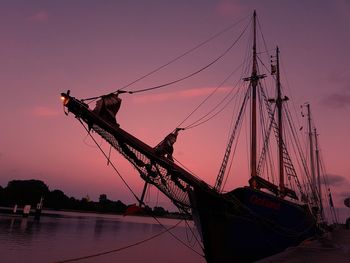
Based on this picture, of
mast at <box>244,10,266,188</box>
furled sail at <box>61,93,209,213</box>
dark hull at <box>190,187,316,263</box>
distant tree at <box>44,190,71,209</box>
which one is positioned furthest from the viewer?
distant tree at <box>44,190,71,209</box>

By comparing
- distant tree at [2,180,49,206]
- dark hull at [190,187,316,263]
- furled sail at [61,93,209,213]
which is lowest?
dark hull at [190,187,316,263]

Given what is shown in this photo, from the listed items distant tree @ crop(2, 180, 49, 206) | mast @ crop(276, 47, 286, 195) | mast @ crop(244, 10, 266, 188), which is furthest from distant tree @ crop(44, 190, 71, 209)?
mast @ crop(244, 10, 266, 188)

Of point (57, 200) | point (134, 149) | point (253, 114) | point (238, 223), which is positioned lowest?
point (238, 223)

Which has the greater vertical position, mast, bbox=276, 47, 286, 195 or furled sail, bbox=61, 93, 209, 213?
mast, bbox=276, 47, 286, 195

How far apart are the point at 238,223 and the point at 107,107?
7691 mm

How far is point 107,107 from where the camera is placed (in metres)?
11.8

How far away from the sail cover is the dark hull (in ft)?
17.8

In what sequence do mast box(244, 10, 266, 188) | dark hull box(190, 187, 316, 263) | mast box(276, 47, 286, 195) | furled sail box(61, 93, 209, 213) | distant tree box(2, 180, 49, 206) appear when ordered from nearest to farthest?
furled sail box(61, 93, 209, 213) → dark hull box(190, 187, 316, 263) → mast box(244, 10, 266, 188) → mast box(276, 47, 286, 195) → distant tree box(2, 180, 49, 206)

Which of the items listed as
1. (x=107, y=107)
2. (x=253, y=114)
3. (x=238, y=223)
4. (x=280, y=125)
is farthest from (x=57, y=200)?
(x=107, y=107)

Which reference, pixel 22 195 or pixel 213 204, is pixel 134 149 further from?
pixel 22 195

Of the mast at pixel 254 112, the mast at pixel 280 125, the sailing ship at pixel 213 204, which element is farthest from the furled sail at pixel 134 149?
the mast at pixel 280 125

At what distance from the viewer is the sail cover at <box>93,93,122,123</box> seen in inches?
462

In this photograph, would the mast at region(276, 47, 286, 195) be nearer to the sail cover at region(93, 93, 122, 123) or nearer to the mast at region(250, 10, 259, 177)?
the mast at region(250, 10, 259, 177)

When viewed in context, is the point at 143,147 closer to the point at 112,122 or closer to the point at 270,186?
the point at 112,122
